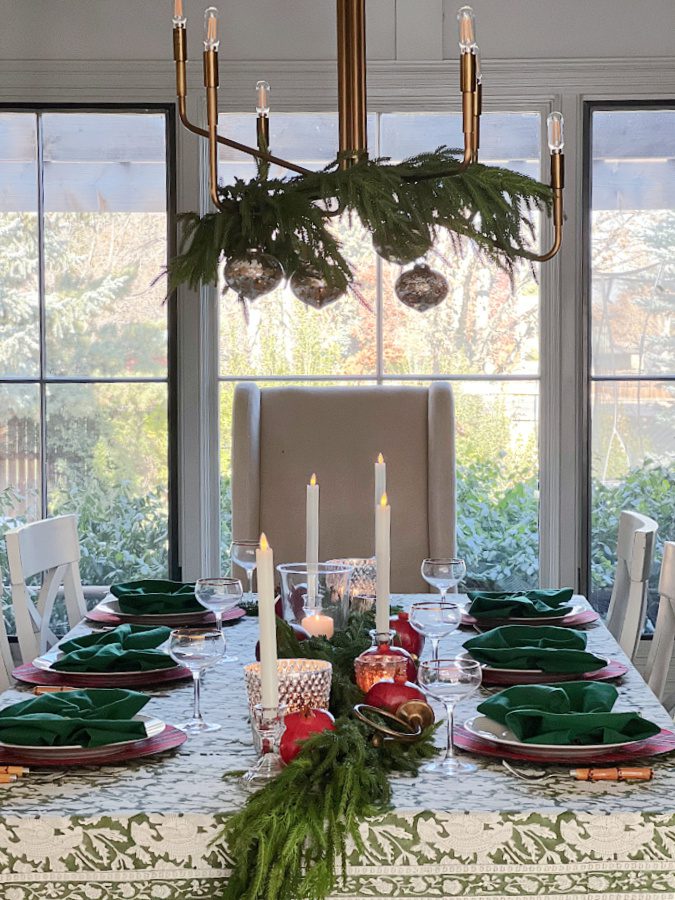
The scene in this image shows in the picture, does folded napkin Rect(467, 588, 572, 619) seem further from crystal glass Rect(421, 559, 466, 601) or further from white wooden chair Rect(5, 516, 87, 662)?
white wooden chair Rect(5, 516, 87, 662)

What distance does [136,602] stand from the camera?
226cm

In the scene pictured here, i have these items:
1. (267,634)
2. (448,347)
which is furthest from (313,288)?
(448,347)

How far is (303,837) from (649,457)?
8.63ft

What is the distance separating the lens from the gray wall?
3.42m

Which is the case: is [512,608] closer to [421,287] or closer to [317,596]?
[317,596]

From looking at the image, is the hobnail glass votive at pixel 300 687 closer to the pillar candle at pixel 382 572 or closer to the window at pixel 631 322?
the pillar candle at pixel 382 572

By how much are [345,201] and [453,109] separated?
193 centimetres

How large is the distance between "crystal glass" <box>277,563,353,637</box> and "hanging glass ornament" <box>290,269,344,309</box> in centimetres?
44

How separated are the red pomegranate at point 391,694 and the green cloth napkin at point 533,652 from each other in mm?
393

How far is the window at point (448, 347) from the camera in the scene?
3488 millimetres

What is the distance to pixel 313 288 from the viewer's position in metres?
1.90

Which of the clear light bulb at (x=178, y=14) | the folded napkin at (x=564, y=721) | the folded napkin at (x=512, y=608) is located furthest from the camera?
the folded napkin at (x=512, y=608)

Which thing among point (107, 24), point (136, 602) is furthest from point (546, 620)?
point (107, 24)

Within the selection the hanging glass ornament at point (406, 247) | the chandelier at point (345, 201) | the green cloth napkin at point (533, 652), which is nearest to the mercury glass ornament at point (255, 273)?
the chandelier at point (345, 201)
